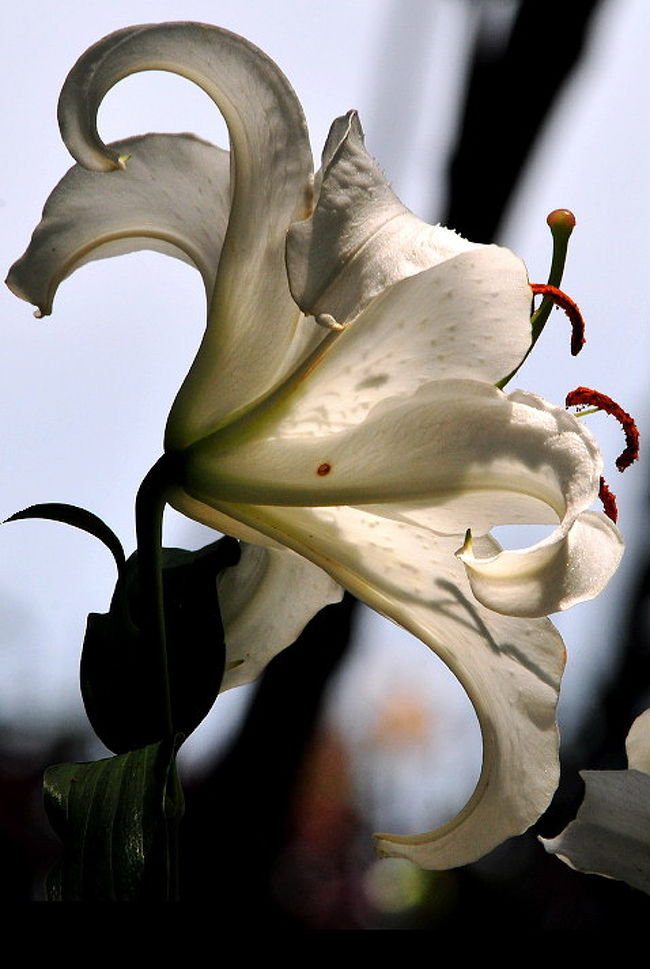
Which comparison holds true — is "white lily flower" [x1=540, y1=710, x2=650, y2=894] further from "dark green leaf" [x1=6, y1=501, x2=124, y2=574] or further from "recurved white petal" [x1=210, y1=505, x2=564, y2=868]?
"dark green leaf" [x1=6, y1=501, x2=124, y2=574]

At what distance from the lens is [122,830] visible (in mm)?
229

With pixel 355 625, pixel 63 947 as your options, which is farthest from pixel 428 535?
pixel 355 625

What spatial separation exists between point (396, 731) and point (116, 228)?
98cm

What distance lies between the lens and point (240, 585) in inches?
12.0

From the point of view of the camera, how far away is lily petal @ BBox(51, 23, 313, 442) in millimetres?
236

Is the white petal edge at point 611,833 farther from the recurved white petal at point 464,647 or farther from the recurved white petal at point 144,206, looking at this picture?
the recurved white petal at point 144,206

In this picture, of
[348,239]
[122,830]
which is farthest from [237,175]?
[122,830]

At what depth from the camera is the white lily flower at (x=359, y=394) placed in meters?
0.23

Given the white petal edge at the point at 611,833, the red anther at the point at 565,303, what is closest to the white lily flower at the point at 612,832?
the white petal edge at the point at 611,833

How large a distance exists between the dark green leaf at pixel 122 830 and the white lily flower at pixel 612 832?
8 cm

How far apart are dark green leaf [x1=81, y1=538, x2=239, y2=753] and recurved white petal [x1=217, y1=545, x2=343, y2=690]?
0.08 feet

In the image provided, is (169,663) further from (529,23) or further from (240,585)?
(529,23)

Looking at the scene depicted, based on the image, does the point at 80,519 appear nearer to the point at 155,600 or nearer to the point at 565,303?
the point at 155,600

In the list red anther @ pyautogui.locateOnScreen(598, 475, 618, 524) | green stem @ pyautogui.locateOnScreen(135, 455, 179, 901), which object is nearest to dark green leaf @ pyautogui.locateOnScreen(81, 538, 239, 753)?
green stem @ pyautogui.locateOnScreen(135, 455, 179, 901)
